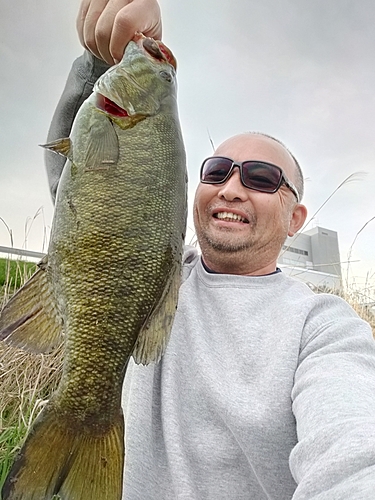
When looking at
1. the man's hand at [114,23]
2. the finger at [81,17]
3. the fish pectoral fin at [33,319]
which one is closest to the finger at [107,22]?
the man's hand at [114,23]

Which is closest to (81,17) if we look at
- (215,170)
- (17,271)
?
(215,170)

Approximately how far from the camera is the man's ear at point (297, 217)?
2.32 metres

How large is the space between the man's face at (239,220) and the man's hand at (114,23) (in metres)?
0.71

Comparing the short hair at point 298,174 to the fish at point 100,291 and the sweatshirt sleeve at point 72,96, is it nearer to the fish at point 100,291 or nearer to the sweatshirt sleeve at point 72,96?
the sweatshirt sleeve at point 72,96

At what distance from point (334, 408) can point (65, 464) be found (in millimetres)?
636

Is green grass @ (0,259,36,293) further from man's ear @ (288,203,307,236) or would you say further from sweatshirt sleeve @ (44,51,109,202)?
man's ear @ (288,203,307,236)

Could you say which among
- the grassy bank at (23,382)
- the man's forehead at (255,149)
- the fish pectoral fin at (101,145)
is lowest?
the grassy bank at (23,382)

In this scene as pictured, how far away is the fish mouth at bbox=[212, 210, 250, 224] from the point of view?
6.30 ft

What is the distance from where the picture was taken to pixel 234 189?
1932 millimetres

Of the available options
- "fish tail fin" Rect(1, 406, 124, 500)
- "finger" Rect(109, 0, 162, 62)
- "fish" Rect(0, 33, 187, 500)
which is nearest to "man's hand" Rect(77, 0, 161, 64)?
"finger" Rect(109, 0, 162, 62)

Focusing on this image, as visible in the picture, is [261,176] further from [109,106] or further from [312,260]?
[312,260]

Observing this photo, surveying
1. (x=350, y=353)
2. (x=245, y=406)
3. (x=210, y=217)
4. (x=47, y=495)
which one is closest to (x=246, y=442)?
(x=245, y=406)

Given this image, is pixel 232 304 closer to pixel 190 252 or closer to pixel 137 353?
pixel 190 252

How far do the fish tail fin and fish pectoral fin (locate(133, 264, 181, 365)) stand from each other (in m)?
0.19
